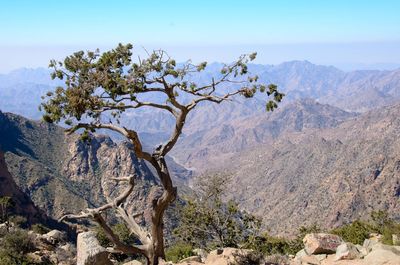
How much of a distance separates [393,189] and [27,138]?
5929 inches

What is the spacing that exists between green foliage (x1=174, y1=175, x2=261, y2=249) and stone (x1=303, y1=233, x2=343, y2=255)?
4510 millimetres

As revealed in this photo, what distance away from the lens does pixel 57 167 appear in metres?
179

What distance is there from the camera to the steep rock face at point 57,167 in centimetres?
13150

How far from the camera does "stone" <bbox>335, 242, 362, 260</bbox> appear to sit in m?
22.1

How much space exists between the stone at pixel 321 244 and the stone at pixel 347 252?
1235mm

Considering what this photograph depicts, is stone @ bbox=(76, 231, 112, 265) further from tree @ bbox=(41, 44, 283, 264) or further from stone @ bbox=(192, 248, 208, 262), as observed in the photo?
stone @ bbox=(192, 248, 208, 262)

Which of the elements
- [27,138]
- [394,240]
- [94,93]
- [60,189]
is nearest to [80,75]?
[94,93]

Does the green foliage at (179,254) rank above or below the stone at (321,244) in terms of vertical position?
below

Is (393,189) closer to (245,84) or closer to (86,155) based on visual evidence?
(86,155)

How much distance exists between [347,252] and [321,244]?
2.29 m

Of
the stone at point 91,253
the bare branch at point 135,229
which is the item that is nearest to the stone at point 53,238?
the stone at point 91,253

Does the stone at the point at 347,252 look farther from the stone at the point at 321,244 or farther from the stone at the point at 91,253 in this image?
the stone at the point at 91,253

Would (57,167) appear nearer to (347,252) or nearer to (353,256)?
(347,252)

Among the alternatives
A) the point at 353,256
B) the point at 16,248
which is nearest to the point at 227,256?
the point at 353,256
